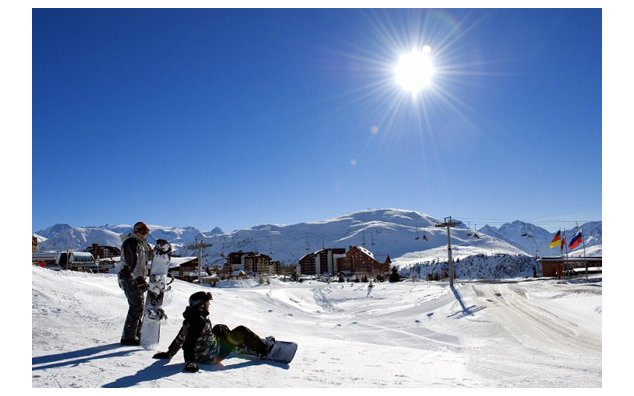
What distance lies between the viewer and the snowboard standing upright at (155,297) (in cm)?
668

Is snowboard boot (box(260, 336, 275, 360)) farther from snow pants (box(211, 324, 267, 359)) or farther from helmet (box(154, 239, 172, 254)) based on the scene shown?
helmet (box(154, 239, 172, 254))

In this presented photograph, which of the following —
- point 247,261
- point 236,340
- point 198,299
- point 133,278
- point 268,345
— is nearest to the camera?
point 198,299

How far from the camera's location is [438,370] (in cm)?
681

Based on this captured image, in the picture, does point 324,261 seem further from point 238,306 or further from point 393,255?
point 393,255

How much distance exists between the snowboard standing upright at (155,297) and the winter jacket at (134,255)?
16 centimetres

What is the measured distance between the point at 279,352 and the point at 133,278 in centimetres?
271

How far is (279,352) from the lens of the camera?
639cm

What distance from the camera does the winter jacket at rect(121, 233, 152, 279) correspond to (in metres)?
6.79

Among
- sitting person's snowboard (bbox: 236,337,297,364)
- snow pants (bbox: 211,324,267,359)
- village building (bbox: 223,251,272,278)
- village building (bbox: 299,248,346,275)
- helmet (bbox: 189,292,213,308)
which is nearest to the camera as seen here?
helmet (bbox: 189,292,213,308)

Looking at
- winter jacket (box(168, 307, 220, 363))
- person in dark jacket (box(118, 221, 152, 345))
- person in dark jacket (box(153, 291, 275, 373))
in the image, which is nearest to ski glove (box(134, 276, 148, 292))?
person in dark jacket (box(118, 221, 152, 345))

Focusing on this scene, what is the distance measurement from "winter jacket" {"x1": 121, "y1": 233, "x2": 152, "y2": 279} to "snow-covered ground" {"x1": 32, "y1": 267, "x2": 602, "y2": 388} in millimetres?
678

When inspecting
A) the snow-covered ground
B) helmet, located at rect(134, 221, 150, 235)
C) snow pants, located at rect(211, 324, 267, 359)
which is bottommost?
the snow-covered ground

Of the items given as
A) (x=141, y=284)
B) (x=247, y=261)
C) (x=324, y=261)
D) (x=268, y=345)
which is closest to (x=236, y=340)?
(x=268, y=345)

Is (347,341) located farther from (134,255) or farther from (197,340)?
(134,255)
